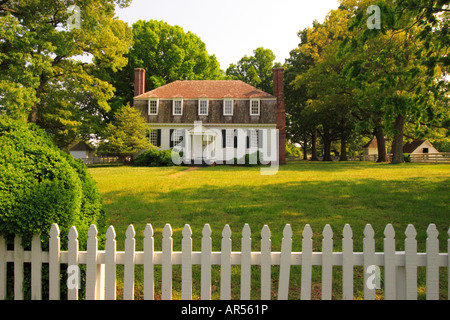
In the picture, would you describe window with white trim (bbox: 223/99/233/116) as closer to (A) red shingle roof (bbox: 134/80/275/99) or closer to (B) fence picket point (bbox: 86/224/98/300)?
(A) red shingle roof (bbox: 134/80/275/99)

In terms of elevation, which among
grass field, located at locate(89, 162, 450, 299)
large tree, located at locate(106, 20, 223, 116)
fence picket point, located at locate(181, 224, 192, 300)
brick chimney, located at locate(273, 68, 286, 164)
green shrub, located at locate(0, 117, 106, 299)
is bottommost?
grass field, located at locate(89, 162, 450, 299)

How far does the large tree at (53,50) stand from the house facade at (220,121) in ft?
20.6

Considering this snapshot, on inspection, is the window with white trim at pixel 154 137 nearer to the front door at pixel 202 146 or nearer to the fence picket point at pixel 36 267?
the front door at pixel 202 146

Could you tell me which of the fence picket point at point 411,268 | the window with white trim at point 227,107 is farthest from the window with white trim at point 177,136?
the fence picket point at point 411,268

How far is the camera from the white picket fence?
2799 millimetres

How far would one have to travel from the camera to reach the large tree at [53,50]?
1808 centimetres

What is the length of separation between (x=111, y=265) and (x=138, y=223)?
12.2ft

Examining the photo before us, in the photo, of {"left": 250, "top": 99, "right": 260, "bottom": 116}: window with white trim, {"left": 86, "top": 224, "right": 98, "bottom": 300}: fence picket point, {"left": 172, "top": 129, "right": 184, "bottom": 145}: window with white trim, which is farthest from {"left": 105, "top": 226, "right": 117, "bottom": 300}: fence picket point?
{"left": 250, "top": 99, "right": 260, "bottom": 116}: window with white trim

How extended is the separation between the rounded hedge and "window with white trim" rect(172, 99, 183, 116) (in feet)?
88.9

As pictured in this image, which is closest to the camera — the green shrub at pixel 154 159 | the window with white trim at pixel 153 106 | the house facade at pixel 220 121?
the green shrub at pixel 154 159

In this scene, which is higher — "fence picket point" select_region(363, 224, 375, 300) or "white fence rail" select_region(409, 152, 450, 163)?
"white fence rail" select_region(409, 152, 450, 163)

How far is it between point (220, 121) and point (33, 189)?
2724 centimetres

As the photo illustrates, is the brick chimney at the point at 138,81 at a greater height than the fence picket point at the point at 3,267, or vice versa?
the brick chimney at the point at 138,81
